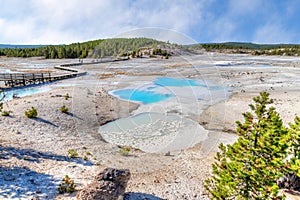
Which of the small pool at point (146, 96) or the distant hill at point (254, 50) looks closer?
the small pool at point (146, 96)

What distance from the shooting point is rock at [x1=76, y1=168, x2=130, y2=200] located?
6113mm

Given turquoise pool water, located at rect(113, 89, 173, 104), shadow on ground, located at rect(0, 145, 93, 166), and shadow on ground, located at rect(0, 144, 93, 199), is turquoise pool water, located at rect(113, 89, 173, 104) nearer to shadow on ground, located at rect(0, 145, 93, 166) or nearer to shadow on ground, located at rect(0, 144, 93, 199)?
shadow on ground, located at rect(0, 145, 93, 166)

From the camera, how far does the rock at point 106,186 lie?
6.11m

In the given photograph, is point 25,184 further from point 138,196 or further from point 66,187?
point 138,196

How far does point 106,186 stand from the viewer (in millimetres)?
6336

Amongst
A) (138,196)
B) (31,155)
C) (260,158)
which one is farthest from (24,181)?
(260,158)

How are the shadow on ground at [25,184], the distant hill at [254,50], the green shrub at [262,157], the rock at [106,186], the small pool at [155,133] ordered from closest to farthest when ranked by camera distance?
the green shrub at [262,157] < the rock at [106,186] < the shadow on ground at [25,184] < the small pool at [155,133] < the distant hill at [254,50]

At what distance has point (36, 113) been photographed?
16.4 meters

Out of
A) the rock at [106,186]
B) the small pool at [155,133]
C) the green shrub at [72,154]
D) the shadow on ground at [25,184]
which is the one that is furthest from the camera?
the small pool at [155,133]

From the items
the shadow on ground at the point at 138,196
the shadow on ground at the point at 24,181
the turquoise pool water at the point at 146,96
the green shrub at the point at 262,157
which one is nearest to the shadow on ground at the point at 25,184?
the shadow on ground at the point at 24,181

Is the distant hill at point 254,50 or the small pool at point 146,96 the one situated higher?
the distant hill at point 254,50

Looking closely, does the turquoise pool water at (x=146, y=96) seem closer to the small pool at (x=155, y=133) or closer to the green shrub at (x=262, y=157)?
the small pool at (x=155, y=133)

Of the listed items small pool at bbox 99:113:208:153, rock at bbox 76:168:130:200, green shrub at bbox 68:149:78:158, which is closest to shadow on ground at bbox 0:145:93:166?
green shrub at bbox 68:149:78:158

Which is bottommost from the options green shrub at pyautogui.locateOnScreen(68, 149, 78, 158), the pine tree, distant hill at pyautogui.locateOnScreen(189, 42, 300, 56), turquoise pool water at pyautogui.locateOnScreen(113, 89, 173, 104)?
green shrub at pyautogui.locateOnScreen(68, 149, 78, 158)
